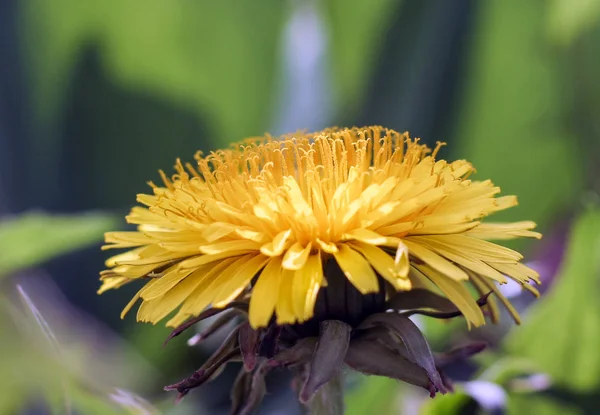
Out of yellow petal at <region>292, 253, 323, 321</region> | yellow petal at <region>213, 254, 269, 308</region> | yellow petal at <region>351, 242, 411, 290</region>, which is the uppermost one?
yellow petal at <region>351, 242, 411, 290</region>

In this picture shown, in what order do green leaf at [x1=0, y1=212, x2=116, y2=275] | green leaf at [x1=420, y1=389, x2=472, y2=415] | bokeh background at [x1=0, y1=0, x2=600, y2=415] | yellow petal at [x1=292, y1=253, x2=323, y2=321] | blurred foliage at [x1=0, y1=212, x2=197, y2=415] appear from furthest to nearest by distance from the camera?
bokeh background at [x1=0, y1=0, x2=600, y2=415] < green leaf at [x1=0, y1=212, x2=116, y2=275] < green leaf at [x1=420, y1=389, x2=472, y2=415] < yellow petal at [x1=292, y1=253, x2=323, y2=321] < blurred foliage at [x1=0, y1=212, x2=197, y2=415]

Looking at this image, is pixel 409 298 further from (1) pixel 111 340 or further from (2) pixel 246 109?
(2) pixel 246 109

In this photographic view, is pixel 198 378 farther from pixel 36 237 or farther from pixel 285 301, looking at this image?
pixel 36 237

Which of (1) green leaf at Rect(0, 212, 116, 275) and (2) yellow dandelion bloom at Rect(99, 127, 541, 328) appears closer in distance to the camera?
(2) yellow dandelion bloom at Rect(99, 127, 541, 328)

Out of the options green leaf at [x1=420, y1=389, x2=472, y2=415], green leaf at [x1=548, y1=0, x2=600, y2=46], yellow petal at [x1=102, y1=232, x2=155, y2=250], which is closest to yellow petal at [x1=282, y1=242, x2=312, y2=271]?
yellow petal at [x1=102, y1=232, x2=155, y2=250]

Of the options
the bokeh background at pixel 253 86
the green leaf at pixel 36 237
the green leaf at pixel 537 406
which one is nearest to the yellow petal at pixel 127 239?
the green leaf at pixel 36 237

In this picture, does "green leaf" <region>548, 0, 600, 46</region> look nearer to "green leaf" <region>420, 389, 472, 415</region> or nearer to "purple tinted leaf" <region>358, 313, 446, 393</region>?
"green leaf" <region>420, 389, 472, 415</region>

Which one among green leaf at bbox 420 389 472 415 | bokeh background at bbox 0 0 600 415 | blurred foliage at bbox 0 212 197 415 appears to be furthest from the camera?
bokeh background at bbox 0 0 600 415

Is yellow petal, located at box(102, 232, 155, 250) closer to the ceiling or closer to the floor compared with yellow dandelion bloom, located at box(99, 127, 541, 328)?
closer to the floor
